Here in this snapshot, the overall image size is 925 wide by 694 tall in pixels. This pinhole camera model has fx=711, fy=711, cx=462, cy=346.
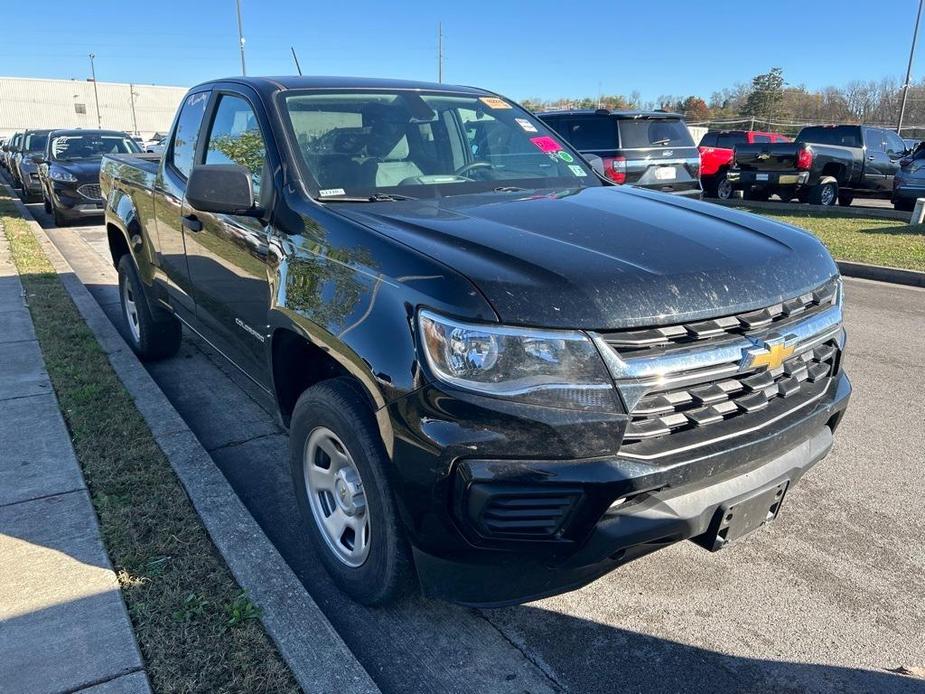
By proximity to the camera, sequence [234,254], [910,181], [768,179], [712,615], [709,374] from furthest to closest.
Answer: [768,179] → [910,181] → [234,254] → [712,615] → [709,374]

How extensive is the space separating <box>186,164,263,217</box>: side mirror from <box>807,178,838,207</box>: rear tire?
1556cm

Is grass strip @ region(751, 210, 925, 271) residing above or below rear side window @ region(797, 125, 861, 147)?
below

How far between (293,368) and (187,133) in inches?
82.1

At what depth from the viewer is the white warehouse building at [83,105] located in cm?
5878

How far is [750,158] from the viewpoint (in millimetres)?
15664

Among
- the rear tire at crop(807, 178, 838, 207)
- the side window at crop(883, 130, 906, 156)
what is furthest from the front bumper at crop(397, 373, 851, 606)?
the side window at crop(883, 130, 906, 156)

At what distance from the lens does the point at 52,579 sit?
2.73 m

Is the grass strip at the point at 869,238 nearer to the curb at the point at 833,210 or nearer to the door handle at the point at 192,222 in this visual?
the curb at the point at 833,210

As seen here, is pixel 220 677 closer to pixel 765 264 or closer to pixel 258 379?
pixel 258 379

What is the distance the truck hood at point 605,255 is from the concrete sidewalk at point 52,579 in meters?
1.67

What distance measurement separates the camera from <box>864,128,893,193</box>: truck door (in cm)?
1612

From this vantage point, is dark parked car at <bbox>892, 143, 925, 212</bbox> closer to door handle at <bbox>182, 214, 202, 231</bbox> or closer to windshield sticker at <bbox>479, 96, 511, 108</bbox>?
windshield sticker at <bbox>479, 96, 511, 108</bbox>

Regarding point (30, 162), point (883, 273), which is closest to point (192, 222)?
point (883, 273)

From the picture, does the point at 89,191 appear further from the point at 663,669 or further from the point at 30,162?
the point at 663,669
